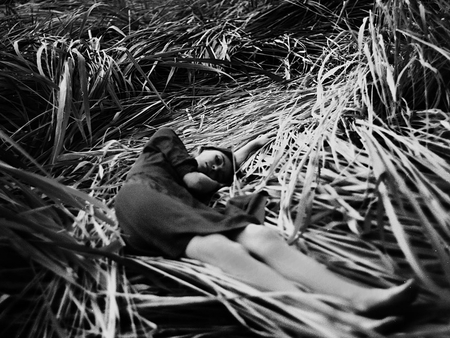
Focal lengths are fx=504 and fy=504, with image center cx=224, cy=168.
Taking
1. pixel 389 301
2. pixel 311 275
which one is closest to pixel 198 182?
pixel 311 275

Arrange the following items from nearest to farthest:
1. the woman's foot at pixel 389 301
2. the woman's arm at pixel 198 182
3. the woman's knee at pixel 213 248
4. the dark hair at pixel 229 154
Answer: the woman's foot at pixel 389 301, the woman's knee at pixel 213 248, the woman's arm at pixel 198 182, the dark hair at pixel 229 154

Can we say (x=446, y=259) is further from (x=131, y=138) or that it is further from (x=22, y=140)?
(x=22, y=140)

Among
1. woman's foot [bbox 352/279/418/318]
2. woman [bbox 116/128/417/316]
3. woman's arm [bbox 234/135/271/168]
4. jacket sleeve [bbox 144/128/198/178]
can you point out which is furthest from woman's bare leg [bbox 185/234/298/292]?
woman's arm [bbox 234/135/271/168]

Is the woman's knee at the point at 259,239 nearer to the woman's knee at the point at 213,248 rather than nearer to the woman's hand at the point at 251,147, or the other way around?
the woman's knee at the point at 213,248

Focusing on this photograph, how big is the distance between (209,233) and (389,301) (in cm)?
30

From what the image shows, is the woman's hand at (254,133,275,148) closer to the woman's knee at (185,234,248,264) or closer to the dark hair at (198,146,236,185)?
the dark hair at (198,146,236,185)

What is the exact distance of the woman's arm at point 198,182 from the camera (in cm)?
102

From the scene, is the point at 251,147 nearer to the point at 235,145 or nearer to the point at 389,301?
the point at 235,145

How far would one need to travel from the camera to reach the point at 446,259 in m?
0.77

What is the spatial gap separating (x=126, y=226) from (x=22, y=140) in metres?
0.57

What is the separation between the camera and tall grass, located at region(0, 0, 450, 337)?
79cm

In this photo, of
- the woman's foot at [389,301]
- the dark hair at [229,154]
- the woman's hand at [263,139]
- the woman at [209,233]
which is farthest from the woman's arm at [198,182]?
the woman's foot at [389,301]

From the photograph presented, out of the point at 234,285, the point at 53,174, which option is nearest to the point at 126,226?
the point at 234,285

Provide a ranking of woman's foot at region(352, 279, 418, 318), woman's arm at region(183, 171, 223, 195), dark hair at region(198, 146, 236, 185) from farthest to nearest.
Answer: dark hair at region(198, 146, 236, 185), woman's arm at region(183, 171, 223, 195), woman's foot at region(352, 279, 418, 318)
